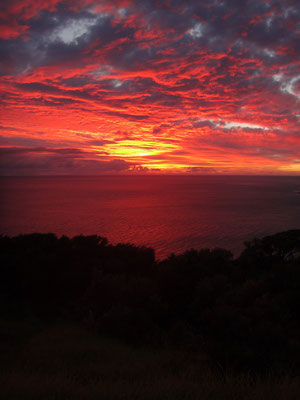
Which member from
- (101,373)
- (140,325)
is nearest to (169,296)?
(140,325)

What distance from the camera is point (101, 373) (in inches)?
243

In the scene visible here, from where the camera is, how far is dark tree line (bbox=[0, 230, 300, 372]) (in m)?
7.27

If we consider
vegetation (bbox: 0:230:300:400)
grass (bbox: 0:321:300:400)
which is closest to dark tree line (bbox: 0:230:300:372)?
vegetation (bbox: 0:230:300:400)

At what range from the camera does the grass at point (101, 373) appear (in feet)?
14.6

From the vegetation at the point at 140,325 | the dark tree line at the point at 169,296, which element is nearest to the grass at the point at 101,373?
the vegetation at the point at 140,325

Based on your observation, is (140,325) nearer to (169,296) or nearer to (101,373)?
(169,296)

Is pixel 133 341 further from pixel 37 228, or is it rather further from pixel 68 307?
pixel 37 228

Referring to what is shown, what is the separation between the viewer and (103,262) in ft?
50.7

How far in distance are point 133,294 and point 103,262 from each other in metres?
5.17

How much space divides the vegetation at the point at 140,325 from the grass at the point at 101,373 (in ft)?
0.09

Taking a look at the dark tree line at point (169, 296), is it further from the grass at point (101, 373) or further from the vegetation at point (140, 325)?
the grass at point (101, 373)

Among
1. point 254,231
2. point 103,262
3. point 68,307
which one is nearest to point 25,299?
point 68,307

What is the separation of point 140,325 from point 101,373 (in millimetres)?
3028

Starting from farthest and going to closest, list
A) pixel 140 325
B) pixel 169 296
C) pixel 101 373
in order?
pixel 169 296
pixel 140 325
pixel 101 373
